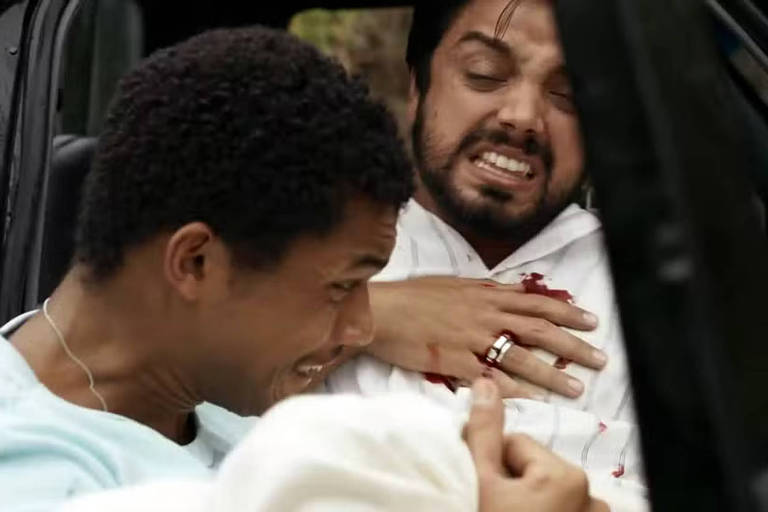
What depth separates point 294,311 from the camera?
1.86m

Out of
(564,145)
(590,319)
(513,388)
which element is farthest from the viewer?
(564,145)

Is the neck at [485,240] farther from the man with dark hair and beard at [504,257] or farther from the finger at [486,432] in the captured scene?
the finger at [486,432]

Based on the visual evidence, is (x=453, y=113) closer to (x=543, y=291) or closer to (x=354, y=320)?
(x=543, y=291)

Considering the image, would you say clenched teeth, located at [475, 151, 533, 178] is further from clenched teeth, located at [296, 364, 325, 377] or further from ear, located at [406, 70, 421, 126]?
clenched teeth, located at [296, 364, 325, 377]

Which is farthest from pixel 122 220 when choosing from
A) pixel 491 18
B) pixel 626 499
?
pixel 491 18

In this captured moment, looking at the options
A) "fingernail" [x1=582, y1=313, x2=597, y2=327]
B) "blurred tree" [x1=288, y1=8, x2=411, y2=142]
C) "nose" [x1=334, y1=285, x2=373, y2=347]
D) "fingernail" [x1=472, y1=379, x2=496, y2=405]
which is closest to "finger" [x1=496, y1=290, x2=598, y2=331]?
"fingernail" [x1=582, y1=313, x2=597, y2=327]

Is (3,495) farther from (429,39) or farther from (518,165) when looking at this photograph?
(429,39)

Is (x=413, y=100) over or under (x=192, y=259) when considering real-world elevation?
under

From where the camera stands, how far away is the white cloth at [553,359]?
7.72ft

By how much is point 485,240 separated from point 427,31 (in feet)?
1.41

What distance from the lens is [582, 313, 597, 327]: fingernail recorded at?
2518 mm

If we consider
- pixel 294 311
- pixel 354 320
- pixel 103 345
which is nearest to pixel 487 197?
pixel 354 320

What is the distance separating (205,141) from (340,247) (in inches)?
8.6

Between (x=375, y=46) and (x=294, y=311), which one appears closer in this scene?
(x=294, y=311)
